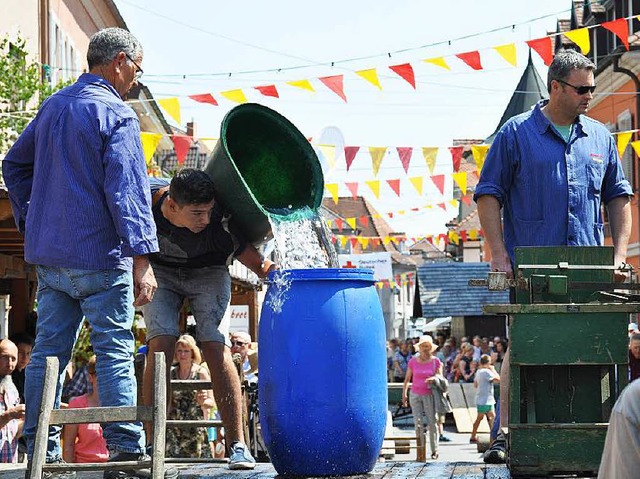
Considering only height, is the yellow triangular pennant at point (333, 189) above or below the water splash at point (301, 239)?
above

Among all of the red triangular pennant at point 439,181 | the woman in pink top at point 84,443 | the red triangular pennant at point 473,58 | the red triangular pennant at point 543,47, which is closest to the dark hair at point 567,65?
the woman in pink top at point 84,443

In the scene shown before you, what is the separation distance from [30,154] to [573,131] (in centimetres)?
265

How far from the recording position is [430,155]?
74.0 ft

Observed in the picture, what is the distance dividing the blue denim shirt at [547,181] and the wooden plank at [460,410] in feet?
71.3

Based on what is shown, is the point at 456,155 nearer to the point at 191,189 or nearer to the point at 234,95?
the point at 234,95

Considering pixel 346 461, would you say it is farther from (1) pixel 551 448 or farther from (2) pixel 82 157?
(2) pixel 82 157

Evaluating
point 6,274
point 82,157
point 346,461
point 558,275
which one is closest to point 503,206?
point 558,275

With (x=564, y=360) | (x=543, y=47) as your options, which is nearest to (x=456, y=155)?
(x=543, y=47)

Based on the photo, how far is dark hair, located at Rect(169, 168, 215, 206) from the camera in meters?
6.75

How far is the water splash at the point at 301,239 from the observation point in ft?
24.0

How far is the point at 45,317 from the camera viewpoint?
606 cm

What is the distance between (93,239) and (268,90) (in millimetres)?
12444

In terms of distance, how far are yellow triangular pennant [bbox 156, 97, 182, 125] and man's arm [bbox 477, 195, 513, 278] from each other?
35.5 feet

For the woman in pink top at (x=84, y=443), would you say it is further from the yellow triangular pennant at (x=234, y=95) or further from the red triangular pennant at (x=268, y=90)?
the red triangular pennant at (x=268, y=90)
